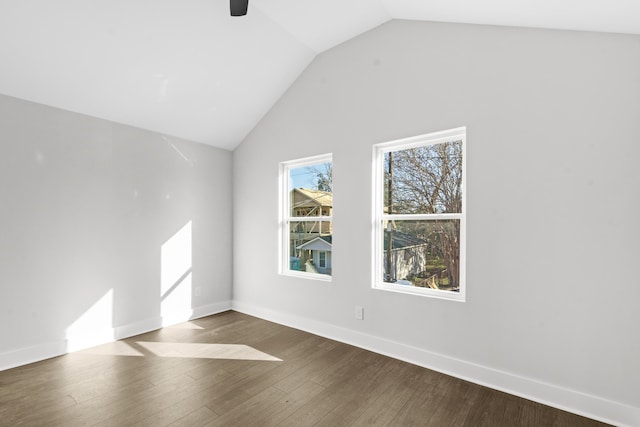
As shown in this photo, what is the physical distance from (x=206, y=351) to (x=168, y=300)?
1.11 metres

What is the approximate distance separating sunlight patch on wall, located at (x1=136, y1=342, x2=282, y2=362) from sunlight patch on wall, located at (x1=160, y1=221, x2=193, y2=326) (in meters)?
0.62

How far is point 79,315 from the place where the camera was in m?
3.07

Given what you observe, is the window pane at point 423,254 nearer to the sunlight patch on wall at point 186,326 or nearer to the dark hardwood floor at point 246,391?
the dark hardwood floor at point 246,391

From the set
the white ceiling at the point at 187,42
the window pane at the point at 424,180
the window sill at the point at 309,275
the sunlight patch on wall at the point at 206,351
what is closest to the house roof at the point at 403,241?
the window pane at the point at 424,180

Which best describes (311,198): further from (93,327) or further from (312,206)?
(93,327)

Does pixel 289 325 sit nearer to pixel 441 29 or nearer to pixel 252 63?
pixel 252 63

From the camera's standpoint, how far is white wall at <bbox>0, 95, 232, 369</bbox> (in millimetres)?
2717

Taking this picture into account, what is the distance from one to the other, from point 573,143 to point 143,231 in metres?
4.10

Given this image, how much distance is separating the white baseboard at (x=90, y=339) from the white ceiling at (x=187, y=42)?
2237mm

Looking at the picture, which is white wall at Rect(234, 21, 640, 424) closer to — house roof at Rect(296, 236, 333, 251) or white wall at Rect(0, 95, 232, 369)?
house roof at Rect(296, 236, 333, 251)

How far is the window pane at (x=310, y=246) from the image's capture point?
364 cm

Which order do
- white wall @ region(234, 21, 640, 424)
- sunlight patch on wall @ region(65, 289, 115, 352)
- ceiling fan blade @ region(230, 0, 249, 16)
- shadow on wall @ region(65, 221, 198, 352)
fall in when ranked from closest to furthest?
ceiling fan blade @ region(230, 0, 249, 16), white wall @ region(234, 21, 640, 424), sunlight patch on wall @ region(65, 289, 115, 352), shadow on wall @ region(65, 221, 198, 352)

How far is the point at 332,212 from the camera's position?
11.3 ft

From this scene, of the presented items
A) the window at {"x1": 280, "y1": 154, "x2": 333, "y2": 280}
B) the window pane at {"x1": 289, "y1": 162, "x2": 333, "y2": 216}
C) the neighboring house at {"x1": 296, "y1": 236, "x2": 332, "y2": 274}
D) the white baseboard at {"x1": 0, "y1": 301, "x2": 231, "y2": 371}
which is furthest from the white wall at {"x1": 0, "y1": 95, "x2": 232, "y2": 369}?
the neighboring house at {"x1": 296, "y1": 236, "x2": 332, "y2": 274}
